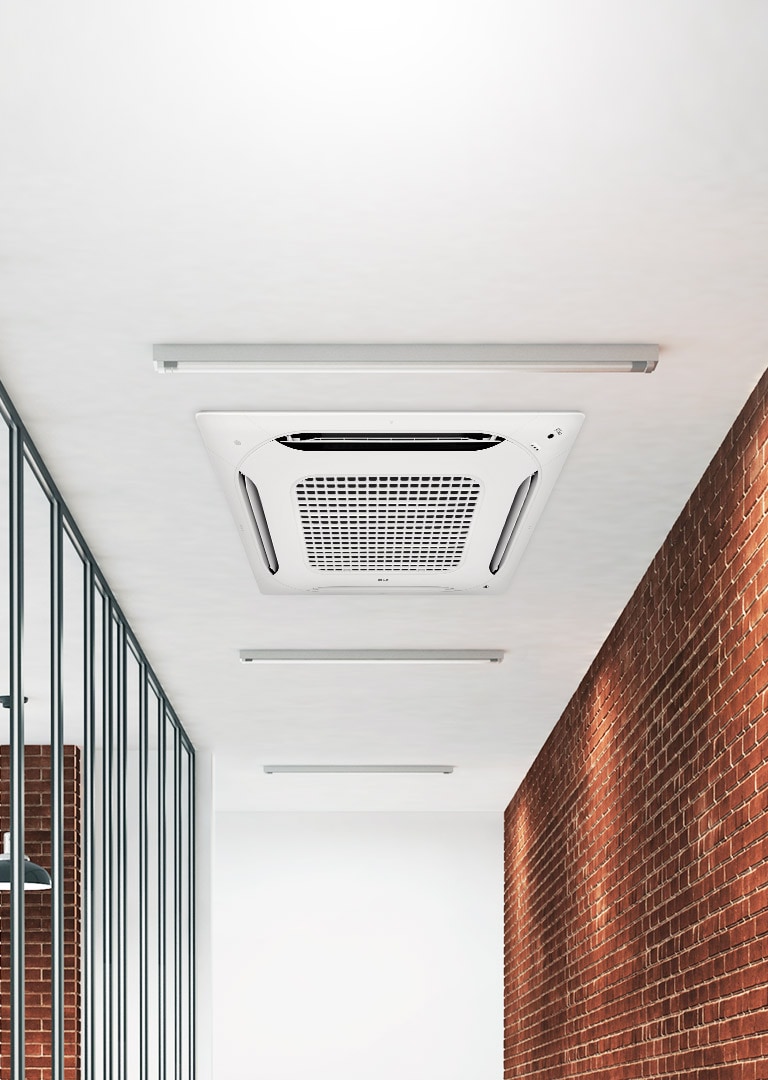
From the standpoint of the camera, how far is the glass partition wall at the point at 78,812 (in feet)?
12.8

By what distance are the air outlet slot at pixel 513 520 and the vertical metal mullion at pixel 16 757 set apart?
131cm

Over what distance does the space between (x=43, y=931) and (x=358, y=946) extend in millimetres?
3250

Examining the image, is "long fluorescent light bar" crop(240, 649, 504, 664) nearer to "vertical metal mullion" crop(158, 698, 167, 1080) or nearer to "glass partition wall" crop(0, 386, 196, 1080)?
"glass partition wall" crop(0, 386, 196, 1080)

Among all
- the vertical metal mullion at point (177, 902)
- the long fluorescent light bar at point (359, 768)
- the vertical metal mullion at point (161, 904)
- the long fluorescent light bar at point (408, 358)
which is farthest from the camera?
the long fluorescent light bar at point (359, 768)

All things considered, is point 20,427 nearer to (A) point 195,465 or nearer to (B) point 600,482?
(A) point 195,465

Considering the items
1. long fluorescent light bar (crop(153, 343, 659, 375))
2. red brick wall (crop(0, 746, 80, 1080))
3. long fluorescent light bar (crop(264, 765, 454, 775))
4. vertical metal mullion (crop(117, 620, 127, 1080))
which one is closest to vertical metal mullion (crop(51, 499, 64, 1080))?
vertical metal mullion (crop(117, 620, 127, 1080))

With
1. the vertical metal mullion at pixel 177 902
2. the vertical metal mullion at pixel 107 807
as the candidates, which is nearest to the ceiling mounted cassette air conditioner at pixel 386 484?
the vertical metal mullion at pixel 107 807

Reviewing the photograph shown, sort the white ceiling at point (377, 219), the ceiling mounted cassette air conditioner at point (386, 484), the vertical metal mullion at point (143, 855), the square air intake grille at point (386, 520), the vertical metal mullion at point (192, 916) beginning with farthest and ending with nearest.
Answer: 1. the vertical metal mullion at point (192, 916)
2. the vertical metal mullion at point (143, 855)
3. the square air intake grille at point (386, 520)
4. the ceiling mounted cassette air conditioner at point (386, 484)
5. the white ceiling at point (377, 219)

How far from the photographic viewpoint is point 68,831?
821 centimetres

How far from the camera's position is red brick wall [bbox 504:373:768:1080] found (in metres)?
3.78

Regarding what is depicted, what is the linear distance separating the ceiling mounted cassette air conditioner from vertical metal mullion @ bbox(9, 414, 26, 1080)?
48 centimetres

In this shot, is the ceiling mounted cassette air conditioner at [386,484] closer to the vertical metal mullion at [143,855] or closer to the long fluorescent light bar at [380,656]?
the long fluorescent light bar at [380,656]

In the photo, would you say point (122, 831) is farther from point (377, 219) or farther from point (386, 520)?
point (377, 219)

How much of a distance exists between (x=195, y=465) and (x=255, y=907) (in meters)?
7.22
